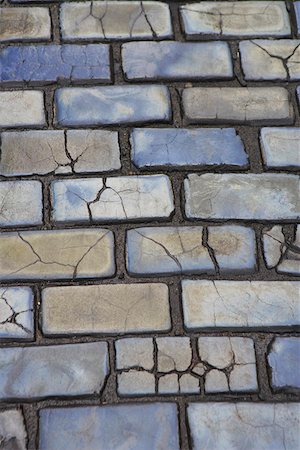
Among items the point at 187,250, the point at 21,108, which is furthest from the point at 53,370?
the point at 21,108

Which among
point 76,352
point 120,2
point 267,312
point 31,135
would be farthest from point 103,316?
point 120,2

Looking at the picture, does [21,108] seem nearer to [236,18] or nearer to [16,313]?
[16,313]

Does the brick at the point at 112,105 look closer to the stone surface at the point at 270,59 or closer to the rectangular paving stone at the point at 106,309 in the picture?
the stone surface at the point at 270,59

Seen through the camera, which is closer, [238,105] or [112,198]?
[112,198]

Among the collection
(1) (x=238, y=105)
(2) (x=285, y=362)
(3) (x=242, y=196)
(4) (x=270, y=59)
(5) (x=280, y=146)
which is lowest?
(2) (x=285, y=362)

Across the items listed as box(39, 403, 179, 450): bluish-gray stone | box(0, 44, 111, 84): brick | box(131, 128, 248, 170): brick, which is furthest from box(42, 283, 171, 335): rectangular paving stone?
box(0, 44, 111, 84): brick

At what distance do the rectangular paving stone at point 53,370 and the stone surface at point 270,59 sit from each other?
107 cm

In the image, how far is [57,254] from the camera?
1.99m

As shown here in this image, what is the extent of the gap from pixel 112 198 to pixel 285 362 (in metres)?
0.69

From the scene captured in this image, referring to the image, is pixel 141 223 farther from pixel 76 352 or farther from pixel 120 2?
pixel 120 2

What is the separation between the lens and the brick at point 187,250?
6.48 feet

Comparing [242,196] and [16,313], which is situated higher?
[242,196]

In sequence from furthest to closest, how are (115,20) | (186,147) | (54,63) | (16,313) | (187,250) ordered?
(115,20)
(54,63)
(186,147)
(187,250)
(16,313)

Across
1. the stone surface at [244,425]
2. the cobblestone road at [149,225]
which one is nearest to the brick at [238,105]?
the cobblestone road at [149,225]
